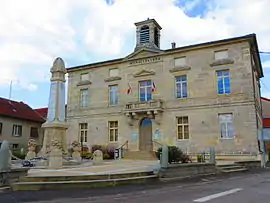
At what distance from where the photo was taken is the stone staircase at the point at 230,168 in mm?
15222

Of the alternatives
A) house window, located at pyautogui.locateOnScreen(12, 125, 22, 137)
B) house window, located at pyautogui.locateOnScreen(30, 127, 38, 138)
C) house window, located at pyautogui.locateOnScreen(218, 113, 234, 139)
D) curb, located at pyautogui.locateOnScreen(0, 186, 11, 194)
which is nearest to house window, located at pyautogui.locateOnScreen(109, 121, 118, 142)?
house window, located at pyautogui.locateOnScreen(218, 113, 234, 139)

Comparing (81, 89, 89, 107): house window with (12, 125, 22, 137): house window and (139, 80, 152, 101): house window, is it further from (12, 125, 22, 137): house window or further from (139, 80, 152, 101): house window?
(12, 125, 22, 137): house window

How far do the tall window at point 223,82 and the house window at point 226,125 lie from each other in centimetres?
195

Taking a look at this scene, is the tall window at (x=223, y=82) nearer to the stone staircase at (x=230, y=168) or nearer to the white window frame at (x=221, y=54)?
the white window frame at (x=221, y=54)

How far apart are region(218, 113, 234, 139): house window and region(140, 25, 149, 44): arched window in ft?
34.0

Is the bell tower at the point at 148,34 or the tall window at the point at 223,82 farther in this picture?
the bell tower at the point at 148,34

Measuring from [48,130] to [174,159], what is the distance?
7162mm

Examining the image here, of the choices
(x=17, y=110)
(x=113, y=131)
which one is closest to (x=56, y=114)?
(x=113, y=131)

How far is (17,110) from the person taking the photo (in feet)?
112

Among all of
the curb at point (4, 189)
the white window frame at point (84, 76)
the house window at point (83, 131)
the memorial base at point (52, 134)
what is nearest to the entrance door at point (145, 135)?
the house window at point (83, 131)

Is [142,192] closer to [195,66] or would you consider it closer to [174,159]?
[174,159]

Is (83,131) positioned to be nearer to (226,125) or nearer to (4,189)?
(226,125)

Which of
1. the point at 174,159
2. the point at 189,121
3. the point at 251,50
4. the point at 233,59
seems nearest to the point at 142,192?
the point at 174,159

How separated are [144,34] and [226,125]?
38.7 feet
